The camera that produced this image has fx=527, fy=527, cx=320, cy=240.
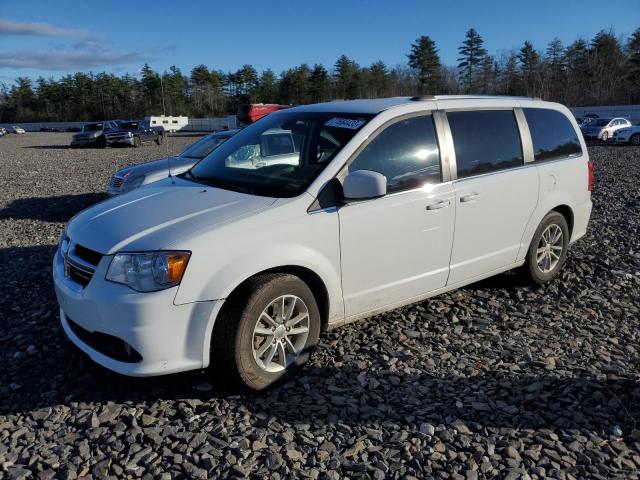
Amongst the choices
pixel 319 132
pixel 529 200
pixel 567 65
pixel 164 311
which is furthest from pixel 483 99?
pixel 567 65

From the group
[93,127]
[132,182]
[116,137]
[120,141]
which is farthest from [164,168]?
[93,127]

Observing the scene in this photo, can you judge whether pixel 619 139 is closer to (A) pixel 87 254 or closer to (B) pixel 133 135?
(B) pixel 133 135

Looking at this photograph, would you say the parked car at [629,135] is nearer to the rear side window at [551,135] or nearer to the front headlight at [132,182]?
the rear side window at [551,135]

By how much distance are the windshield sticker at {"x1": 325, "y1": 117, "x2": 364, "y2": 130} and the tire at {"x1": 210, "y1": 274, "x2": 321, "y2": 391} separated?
126cm

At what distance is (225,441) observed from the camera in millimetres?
2961

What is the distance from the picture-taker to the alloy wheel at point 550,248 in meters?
5.24

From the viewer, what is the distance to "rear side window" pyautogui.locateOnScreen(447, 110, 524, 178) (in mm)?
4320

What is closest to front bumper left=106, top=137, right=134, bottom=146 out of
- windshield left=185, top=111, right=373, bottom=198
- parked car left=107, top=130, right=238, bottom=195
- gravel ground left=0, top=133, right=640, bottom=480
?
parked car left=107, top=130, right=238, bottom=195

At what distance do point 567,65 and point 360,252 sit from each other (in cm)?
8865

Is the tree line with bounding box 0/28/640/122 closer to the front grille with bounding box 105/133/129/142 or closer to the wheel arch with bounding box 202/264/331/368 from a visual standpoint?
the front grille with bounding box 105/133/129/142

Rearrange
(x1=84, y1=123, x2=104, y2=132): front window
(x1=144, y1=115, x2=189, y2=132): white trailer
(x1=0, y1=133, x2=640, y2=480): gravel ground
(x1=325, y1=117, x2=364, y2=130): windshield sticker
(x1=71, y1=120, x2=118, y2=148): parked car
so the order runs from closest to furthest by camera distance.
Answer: (x1=0, y1=133, x2=640, y2=480): gravel ground < (x1=325, y1=117, x2=364, y2=130): windshield sticker < (x1=71, y1=120, x2=118, y2=148): parked car < (x1=84, y1=123, x2=104, y2=132): front window < (x1=144, y1=115, x2=189, y2=132): white trailer

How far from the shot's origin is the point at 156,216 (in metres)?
3.42

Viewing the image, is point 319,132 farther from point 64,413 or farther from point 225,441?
point 64,413

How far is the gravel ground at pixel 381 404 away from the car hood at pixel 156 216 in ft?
3.36
